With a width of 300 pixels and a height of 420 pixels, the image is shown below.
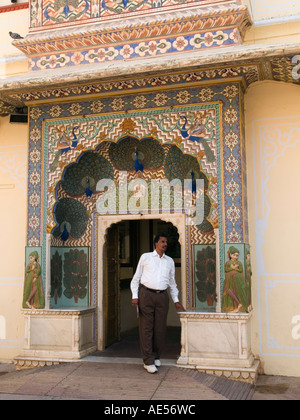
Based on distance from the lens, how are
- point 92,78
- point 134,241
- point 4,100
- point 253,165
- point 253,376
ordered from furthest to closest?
point 134,241
point 4,100
point 253,165
point 92,78
point 253,376

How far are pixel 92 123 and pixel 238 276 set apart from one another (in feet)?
8.24

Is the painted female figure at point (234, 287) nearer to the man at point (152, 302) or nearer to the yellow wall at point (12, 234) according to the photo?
the man at point (152, 302)

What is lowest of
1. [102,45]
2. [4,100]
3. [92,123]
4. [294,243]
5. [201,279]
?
[201,279]

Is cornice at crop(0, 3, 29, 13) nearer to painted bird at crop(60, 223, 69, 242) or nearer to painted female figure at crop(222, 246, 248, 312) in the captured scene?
painted bird at crop(60, 223, 69, 242)

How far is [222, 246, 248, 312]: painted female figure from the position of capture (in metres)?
5.00

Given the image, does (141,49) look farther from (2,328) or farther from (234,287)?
(2,328)

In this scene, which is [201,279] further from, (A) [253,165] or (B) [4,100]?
(B) [4,100]

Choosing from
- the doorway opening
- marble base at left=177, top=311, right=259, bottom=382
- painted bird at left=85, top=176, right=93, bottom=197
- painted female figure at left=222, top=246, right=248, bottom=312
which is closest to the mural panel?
the doorway opening

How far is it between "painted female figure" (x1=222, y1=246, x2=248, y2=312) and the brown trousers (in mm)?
661

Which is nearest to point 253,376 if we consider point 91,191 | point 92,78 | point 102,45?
point 91,191

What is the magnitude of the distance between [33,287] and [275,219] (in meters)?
2.97

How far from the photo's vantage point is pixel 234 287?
5.04 metres

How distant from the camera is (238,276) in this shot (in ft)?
16.5

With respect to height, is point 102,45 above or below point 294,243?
above
